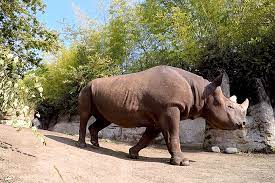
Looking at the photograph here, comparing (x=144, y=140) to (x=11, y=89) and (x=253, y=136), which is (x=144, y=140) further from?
(x=11, y=89)

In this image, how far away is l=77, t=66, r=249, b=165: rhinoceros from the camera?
645cm

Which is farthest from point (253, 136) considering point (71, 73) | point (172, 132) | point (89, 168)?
point (71, 73)

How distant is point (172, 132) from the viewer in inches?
252

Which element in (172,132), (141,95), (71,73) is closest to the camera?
(172,132)

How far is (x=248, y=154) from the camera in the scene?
29.5 feet

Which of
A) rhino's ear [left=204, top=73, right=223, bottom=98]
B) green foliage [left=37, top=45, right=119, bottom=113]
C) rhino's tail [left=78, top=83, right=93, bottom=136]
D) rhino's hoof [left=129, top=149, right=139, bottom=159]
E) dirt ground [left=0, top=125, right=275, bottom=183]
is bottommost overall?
dirt ground [left=0, top=125, right=275, bottom=183]

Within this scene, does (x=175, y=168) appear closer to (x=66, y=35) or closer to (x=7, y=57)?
(x=7, y=57)

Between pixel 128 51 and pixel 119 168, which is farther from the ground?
pixel 128 51

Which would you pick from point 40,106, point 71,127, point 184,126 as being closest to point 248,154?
point 184,126

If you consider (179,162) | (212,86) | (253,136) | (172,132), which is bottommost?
(179,162)

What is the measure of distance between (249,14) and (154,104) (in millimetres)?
5013

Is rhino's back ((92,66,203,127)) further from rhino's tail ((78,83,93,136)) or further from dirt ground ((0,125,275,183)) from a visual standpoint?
dirt ground ((0,125,275,183))

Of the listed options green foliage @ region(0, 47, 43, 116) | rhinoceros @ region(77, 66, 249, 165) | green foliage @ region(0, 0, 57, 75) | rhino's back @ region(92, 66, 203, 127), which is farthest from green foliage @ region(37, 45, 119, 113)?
green foliage @ region(0, 47, 43, 116)

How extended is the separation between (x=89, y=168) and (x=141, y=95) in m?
2.11
